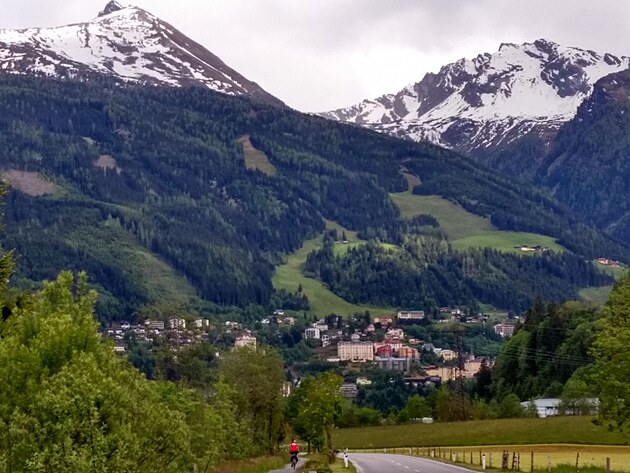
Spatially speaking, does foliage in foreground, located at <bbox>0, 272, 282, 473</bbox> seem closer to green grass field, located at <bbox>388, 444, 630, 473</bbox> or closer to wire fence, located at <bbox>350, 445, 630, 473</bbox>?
wire fence, located at <bbox>350, 445, 630, 473</bbox>

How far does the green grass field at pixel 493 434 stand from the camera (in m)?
101

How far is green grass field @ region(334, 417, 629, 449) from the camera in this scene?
101 m

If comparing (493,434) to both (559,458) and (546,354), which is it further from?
(546,354)

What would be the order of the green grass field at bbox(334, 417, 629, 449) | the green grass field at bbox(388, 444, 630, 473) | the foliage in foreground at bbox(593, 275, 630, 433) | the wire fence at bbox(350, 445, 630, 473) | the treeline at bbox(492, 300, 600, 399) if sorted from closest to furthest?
the foliage in foreground at bbox(593, 275, 630, 433), the wire fence at bbox(350, 445, 630, 473), the green grass field at bbox(388, 444, 630, 473), the green grass field at bbox(334, 417, 629, 449), the treeline at bbox(492, 300, 600, 399)

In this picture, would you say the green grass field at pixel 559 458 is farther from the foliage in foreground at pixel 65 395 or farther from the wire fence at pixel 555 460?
the foliage in foreground at pixel 65 395

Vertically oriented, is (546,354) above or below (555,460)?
below

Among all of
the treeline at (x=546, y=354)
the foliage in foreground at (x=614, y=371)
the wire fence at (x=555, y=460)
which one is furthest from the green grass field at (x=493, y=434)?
the foliage in foreground at (x=614, y=371)

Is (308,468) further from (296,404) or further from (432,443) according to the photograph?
(296,404)

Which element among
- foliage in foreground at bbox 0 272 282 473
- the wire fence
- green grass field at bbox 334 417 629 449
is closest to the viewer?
foliage in foreground at bbox 0 272 282 473

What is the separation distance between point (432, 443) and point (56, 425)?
97.0 m

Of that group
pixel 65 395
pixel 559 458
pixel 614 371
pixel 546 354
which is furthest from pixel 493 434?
pixel 65 395

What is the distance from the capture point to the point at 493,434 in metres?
115

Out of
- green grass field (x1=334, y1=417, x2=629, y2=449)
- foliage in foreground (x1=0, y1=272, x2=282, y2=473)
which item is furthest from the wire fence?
foliage in foreground (x1=0, y1=272, x2=282, y2=473)

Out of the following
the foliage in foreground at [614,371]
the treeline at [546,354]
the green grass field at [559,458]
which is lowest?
the treeline at [546,354]
